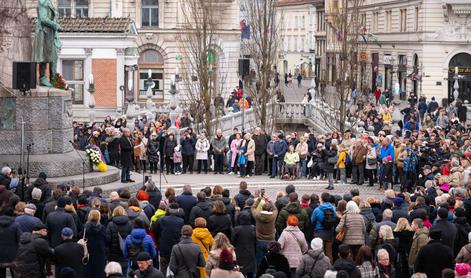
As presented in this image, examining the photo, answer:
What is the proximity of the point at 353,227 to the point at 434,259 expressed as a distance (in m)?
2.62

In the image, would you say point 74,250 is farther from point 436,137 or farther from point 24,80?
point 436,137

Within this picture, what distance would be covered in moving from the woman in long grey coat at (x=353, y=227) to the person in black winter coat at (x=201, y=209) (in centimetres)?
238

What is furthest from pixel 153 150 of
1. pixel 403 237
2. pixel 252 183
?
pixel 403 237

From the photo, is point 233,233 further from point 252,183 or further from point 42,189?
point 252,183

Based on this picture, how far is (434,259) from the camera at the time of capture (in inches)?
789

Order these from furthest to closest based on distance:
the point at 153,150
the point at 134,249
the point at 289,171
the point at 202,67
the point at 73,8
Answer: the point at 73,8 < the point at 202,67 < the point at 153,150 < the point at 289,171 < the point at 134,249

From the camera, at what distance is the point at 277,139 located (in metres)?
38.9

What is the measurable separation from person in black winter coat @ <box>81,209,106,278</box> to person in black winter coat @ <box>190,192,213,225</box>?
245 centimetres

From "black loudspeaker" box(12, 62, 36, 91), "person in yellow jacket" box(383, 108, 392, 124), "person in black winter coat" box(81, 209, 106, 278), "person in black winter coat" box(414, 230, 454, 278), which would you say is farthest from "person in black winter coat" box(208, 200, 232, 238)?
"person in yellow jacket" box(383, 108, 392, 124)

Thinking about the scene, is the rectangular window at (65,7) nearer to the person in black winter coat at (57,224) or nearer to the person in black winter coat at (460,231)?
the person in black winter coat at (57,224)

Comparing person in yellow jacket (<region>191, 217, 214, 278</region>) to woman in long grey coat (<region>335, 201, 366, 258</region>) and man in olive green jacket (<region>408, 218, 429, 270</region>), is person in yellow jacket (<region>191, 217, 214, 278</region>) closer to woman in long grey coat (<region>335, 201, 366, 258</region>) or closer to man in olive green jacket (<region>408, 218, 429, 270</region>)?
woman in long grey coat (<region>335, 201, 366, 258</region>)

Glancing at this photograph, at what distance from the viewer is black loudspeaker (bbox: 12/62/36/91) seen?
95.9 ft

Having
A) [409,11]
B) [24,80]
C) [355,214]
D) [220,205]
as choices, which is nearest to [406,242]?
[355,214]

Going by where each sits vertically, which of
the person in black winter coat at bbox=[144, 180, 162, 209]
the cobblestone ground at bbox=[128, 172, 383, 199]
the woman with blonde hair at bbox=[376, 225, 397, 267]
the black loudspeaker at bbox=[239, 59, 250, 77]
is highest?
the black loudspeaker at bbox=[239, 59, 250, 77]
